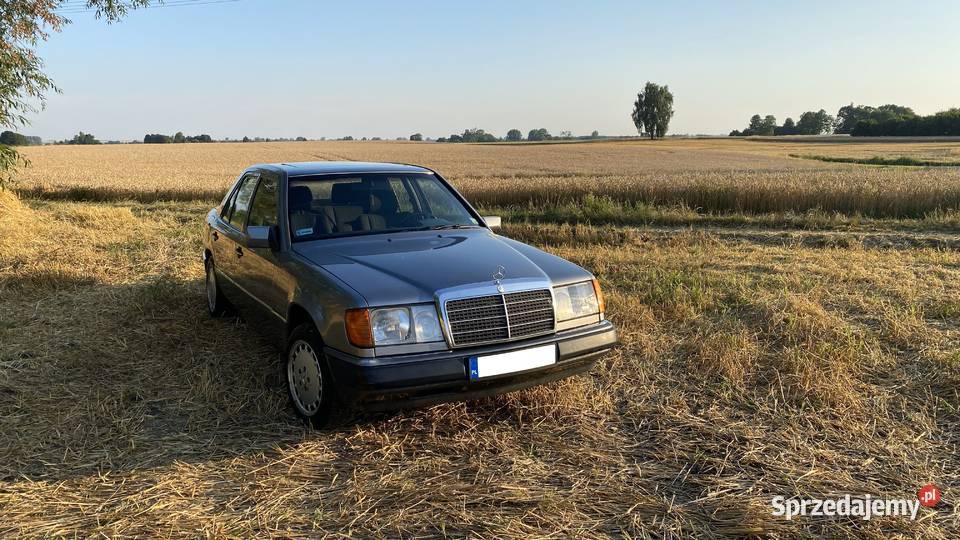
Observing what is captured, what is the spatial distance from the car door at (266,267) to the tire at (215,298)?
3.00ft

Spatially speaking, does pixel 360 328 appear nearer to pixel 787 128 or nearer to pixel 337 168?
pixel 337 168

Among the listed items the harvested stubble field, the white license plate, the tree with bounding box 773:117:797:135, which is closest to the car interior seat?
the harvested stubble field

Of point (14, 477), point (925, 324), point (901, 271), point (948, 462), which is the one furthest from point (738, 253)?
point (14, 477)

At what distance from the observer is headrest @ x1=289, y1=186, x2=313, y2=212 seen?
13.8ft

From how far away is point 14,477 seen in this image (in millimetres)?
3078

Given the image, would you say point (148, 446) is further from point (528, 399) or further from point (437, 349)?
point (528, 399)

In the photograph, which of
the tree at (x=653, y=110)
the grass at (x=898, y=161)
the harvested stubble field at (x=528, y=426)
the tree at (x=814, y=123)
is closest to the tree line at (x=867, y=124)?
the tree at (x=814, y=123)

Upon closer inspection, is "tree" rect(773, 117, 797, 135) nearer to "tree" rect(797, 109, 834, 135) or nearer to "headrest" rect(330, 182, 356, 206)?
"tree" rect(797, 109, 834, 135)

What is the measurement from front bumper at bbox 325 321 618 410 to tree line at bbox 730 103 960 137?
323ft

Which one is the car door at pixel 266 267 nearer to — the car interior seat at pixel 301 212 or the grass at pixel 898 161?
the car interior seat at pixel 301 212

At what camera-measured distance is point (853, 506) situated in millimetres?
2822

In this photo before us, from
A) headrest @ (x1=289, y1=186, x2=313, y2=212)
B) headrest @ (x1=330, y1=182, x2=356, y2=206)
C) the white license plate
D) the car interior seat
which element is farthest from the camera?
headrest @ (x1=330, y1=182, x2=356, y2=206)

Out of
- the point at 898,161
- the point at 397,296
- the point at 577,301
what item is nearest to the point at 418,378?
the point at 397,296

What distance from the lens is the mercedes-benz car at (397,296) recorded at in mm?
3078
